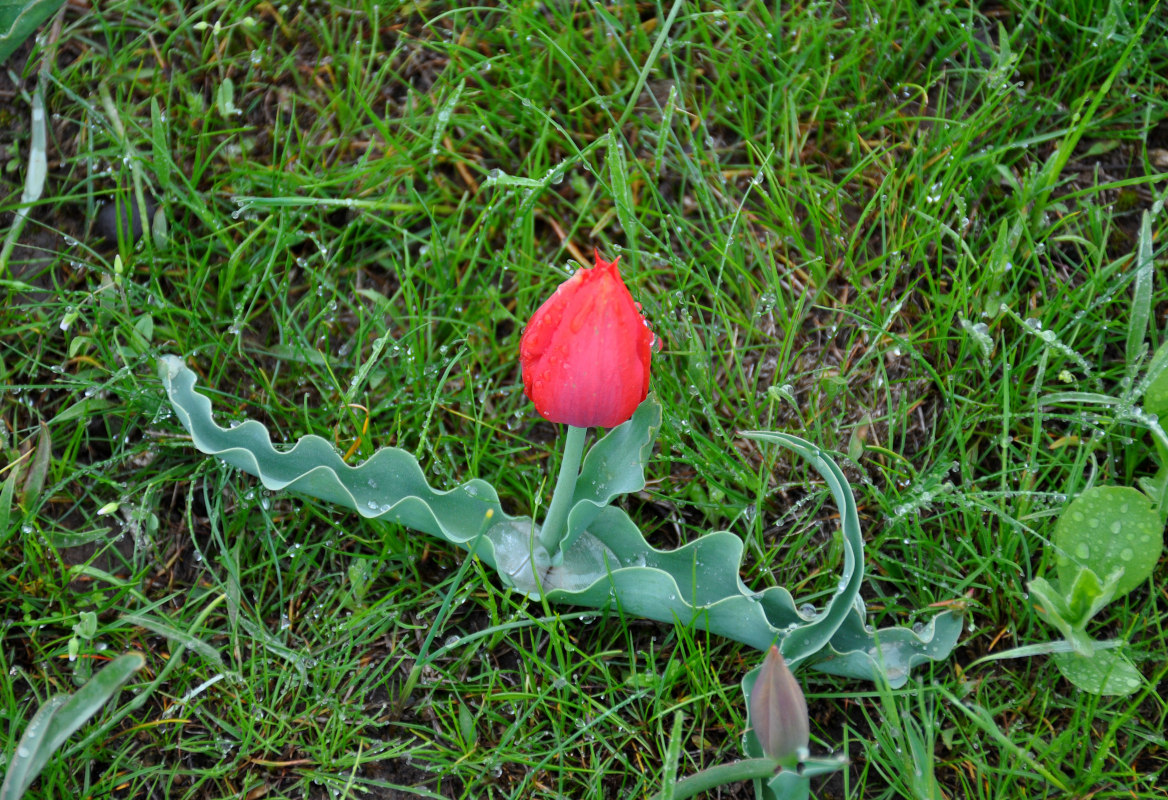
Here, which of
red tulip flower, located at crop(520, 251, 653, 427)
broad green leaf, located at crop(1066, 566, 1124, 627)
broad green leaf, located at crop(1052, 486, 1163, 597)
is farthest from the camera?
broad green leaf, located at crop(1052, 486, 1163, 597)

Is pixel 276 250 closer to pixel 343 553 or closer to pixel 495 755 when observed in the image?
pixel 343 553

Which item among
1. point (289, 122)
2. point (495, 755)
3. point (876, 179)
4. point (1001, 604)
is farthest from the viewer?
point (289, 122)

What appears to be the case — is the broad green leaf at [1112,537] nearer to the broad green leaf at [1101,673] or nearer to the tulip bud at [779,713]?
the broad green leaf at [1101,673]

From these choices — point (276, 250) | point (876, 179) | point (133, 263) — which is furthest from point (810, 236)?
point (133, 263)

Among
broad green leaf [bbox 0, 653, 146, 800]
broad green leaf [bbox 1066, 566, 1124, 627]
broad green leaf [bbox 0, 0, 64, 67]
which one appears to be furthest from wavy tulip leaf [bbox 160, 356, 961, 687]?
broad green leaf [bbox 0, 0, 64, 67]

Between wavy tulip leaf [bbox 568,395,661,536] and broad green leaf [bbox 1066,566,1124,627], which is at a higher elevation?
wavy tulip leaf [bbox 568,395,661,536]

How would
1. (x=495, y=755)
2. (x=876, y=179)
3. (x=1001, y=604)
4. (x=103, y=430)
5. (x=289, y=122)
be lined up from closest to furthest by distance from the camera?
(x=495, y=755) → (x=1001, y=604) → (x=103, y=430) → (x=876, y=179) → (x=289, y=122)

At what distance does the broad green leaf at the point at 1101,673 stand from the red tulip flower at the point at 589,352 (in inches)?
37.7

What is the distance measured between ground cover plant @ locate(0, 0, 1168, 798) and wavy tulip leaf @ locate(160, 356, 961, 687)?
0.27 ft

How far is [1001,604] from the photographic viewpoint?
1835mm

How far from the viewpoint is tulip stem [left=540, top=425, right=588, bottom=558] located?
1.54 meters

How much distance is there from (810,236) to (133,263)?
61.1 inches

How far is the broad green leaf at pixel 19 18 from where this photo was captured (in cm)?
194

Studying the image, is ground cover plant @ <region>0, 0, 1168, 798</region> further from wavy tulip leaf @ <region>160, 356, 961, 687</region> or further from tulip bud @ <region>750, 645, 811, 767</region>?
tulip bud @ <region>750, 645, 811, 767</region>
